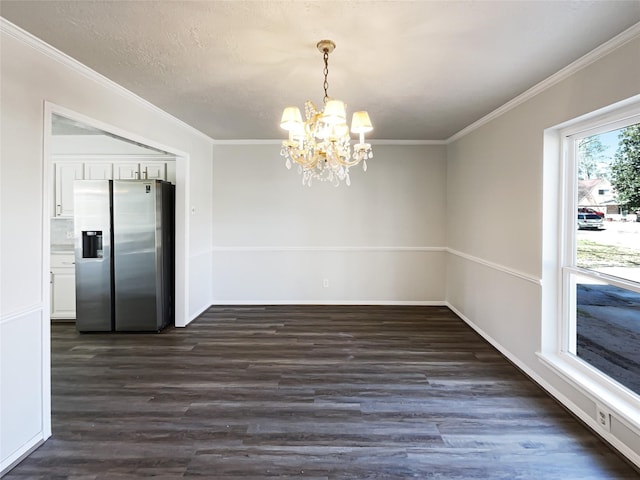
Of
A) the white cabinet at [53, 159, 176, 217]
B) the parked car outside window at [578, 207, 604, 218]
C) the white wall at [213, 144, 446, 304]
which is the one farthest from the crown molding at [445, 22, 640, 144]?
the white cabinet at [53, 159, 176, 217]

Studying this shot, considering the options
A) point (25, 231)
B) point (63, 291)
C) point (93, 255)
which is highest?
point (25, 231)

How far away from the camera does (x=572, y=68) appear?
235 centimetres

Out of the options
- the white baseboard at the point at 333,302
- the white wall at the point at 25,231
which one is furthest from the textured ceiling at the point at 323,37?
the white baseboard at the point at 333,302

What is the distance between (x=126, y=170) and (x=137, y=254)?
123cm

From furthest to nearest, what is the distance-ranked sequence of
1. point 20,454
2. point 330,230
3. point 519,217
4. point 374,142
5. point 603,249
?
point 330,230
point 374,142
point 519,217
point 603,249
point 20,454

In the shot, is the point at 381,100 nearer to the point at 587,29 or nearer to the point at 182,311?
the point at 587,29

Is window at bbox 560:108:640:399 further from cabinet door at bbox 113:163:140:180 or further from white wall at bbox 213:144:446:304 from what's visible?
cabinet door at bbox 113:163:140:180

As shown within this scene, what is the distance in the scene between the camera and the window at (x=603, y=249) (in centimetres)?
216

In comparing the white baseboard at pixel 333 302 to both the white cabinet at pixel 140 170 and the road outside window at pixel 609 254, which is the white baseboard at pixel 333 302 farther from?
the road outside window at pixel 609 254

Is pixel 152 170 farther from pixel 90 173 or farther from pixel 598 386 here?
pixel 598 386

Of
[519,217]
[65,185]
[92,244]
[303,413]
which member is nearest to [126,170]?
[65,185]

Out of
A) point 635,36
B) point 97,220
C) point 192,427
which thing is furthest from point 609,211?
point 97,220

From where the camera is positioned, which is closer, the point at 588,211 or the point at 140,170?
the point at 588,211

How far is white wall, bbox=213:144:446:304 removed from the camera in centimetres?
509
